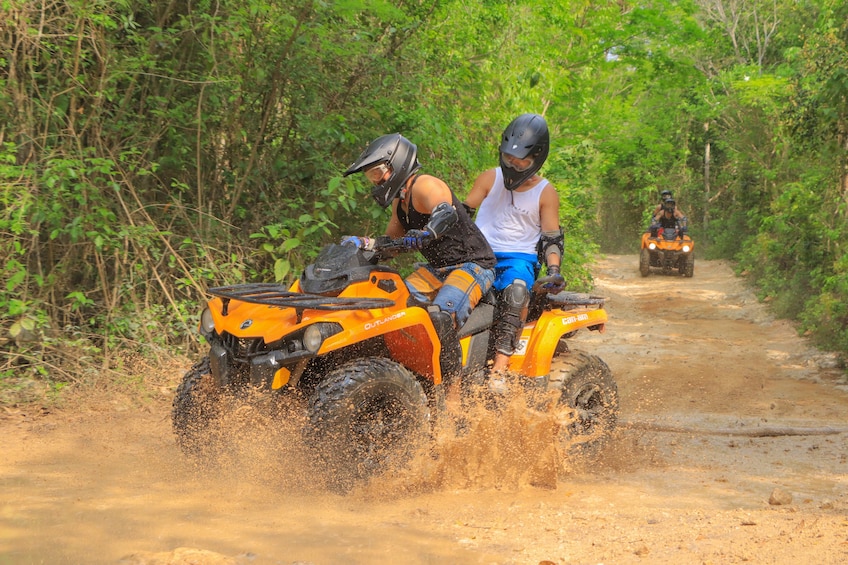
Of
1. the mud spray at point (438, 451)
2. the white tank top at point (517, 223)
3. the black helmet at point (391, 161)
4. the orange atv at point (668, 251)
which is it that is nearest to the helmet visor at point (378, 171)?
the black helmet at point (391, 161)

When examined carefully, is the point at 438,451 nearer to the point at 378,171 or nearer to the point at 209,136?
the point at 378,171

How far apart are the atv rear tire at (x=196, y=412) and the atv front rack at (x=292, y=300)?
490 millimetres

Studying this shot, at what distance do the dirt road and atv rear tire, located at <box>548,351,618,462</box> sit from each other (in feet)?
0.62

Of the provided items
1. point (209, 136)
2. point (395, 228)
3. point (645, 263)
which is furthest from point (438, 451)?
point (645, 263)

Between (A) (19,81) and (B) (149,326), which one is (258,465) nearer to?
(B) (149,326)

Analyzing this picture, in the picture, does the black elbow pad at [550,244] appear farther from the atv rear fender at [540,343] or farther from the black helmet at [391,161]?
the black helmet at [391,161]

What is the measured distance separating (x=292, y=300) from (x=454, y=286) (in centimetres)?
109

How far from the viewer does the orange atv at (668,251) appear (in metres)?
→ 22.6

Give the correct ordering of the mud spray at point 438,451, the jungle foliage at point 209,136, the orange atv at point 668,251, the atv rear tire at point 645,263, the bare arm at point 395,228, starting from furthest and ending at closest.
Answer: the atv rear tire at point 645,263, the orange atv at point 668,251, the jungle foliage at point 209,136, the bare arm at point 395,228, the mud spray at point 438,451

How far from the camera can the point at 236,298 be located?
4.77 m

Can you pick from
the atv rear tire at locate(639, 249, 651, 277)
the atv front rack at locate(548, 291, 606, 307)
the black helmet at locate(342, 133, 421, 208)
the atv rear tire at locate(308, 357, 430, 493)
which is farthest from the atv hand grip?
the atv rear tire at locate(639, 249, 651, 277)

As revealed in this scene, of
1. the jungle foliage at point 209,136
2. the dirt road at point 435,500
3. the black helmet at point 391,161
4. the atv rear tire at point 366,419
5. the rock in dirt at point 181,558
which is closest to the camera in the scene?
the rock in dirt at point 181,558

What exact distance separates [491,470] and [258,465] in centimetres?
135

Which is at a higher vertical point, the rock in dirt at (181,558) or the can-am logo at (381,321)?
the can-am logo at (381,321)
